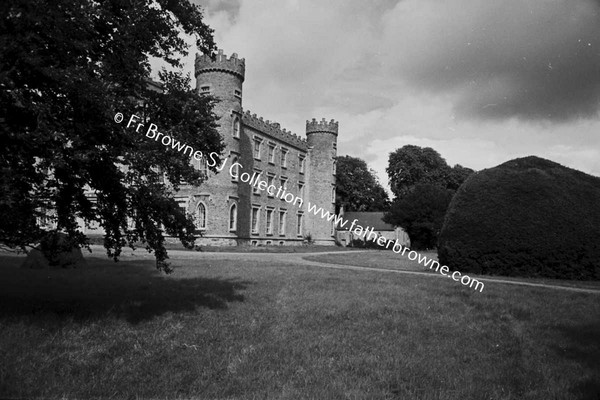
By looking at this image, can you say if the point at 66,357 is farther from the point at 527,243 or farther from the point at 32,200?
the point at 527,243

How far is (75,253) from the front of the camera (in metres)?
15.6

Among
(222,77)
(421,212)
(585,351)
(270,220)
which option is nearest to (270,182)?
(270,220)

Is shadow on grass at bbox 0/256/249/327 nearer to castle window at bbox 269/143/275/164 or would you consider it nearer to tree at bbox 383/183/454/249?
castle window at bbox 269/143/275/164

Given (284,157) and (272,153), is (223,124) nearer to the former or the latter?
(272,153)

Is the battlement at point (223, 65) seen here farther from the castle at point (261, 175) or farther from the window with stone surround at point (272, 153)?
the window with stone surround at point (272, 153)

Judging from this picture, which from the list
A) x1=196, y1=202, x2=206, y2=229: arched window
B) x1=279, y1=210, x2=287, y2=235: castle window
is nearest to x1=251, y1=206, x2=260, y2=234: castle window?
x1=279, y1=210, x2=287, y2=235: castle window

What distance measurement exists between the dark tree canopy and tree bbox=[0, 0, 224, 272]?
60.7 meters

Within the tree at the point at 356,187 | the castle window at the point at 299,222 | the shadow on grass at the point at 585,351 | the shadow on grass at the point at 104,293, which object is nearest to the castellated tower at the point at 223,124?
the castle window at the point at 299,222

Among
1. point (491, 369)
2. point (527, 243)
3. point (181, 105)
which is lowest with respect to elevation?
point (491, 369)

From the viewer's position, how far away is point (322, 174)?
5000 cm

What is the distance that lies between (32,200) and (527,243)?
17.4 m

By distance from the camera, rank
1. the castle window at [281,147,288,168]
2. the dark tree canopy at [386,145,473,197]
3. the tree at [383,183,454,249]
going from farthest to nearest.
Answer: the dark tree canopy at [386,145,473,197] → the castle window at [281,147,288,168] → the tree at [383,183,454,249]

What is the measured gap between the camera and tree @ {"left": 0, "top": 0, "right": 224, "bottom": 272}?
603 centimetres

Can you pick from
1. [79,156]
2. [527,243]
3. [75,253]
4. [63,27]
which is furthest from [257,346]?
[527,243]
